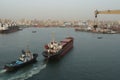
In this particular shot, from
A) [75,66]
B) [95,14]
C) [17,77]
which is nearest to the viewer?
Answer: [95,14]

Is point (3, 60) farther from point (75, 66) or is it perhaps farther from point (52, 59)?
point (75, 66)

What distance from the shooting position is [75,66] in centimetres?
2095

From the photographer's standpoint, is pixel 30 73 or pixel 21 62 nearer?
pixel 30 73

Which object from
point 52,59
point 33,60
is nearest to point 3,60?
point 33,60

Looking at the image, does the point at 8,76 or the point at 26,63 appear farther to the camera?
the point at 26,63

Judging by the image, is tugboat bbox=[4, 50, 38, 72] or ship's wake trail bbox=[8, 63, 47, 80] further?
tugboat bbox=[4, 50, 38, 72]

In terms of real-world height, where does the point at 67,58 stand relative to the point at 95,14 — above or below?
below

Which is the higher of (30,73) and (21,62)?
(21,62)

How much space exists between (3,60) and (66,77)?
7867 millimetres

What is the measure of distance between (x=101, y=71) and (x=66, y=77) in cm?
361

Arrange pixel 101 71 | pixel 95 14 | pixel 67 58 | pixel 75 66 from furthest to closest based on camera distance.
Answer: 1. pixel 67 58
2. pixel 75 66
3. pixel 101 71
4. pixel 95 14

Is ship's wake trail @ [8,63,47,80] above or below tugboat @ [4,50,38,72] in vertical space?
below

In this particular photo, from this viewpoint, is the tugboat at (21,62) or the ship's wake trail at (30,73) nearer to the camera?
the ship's wake trail at (30,73)

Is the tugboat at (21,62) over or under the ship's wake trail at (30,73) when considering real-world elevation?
over
